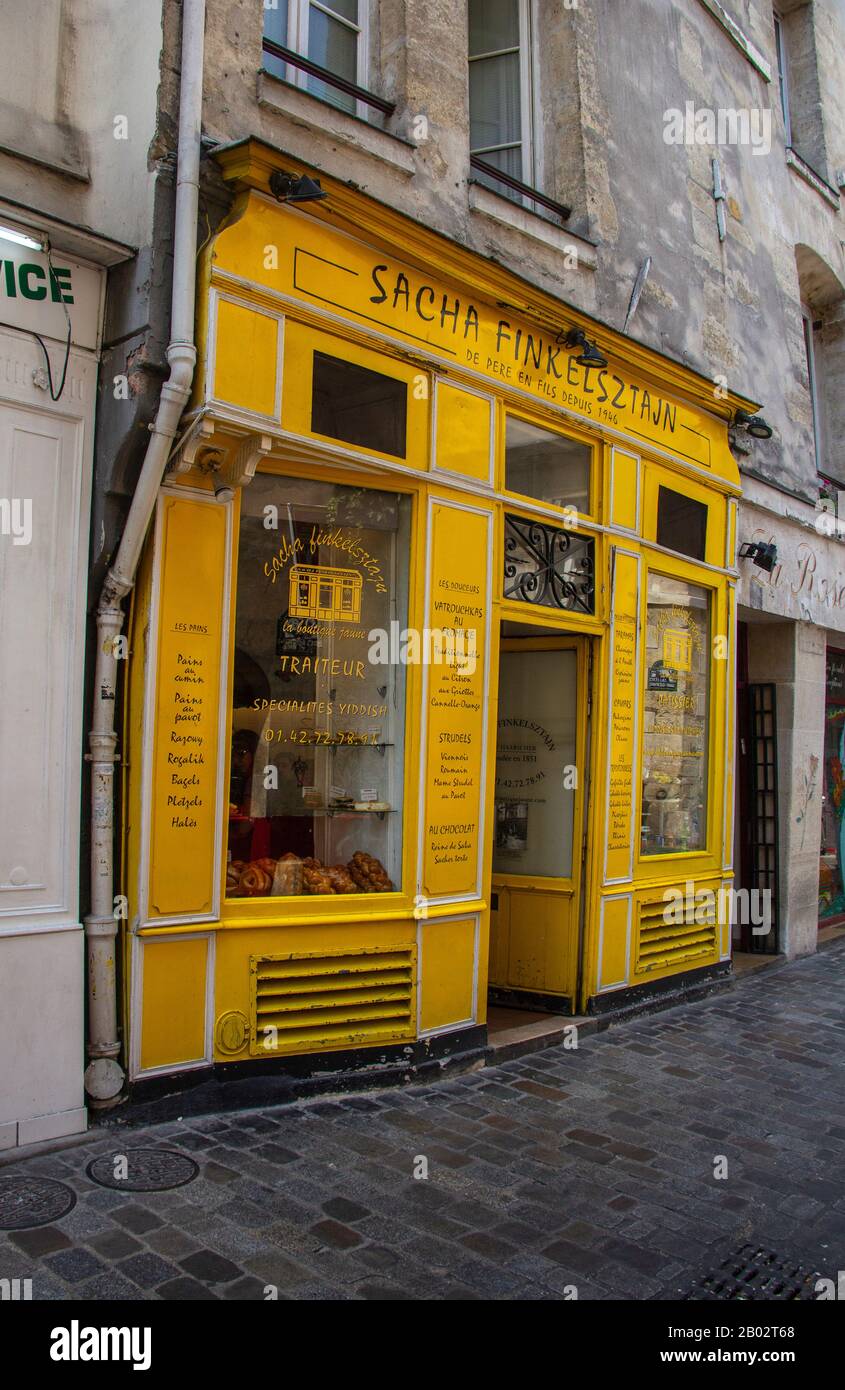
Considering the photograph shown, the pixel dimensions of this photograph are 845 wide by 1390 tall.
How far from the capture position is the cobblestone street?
3.57 meters

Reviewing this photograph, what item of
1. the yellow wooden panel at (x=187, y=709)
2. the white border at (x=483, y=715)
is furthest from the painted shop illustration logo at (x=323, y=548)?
the yellow wooden panel at (x=187, y=709)

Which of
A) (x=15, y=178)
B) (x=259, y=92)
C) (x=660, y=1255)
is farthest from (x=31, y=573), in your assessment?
(x=660, y=1255)

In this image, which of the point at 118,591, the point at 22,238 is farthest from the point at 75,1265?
the point at 22,238

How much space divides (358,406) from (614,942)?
4.11 m

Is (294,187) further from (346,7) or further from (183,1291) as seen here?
(183,1291)

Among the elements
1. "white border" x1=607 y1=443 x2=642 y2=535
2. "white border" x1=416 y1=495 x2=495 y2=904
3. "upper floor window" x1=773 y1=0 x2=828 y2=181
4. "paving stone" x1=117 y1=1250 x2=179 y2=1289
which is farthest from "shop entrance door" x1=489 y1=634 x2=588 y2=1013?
"upper floor window" x1=773 y1=0 x2=828 y2=181

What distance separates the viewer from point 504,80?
7.64 m

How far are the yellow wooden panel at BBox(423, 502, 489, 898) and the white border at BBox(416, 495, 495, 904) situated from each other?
2 cm

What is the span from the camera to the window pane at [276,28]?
5668mm

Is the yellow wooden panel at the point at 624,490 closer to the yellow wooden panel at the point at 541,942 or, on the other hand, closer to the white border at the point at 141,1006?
the yellow wooden panel at the point at 541,942

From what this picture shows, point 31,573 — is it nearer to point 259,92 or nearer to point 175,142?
point 175,142

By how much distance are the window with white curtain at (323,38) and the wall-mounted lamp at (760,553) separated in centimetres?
494

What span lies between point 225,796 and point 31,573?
137 cm

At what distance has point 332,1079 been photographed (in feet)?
17.5
